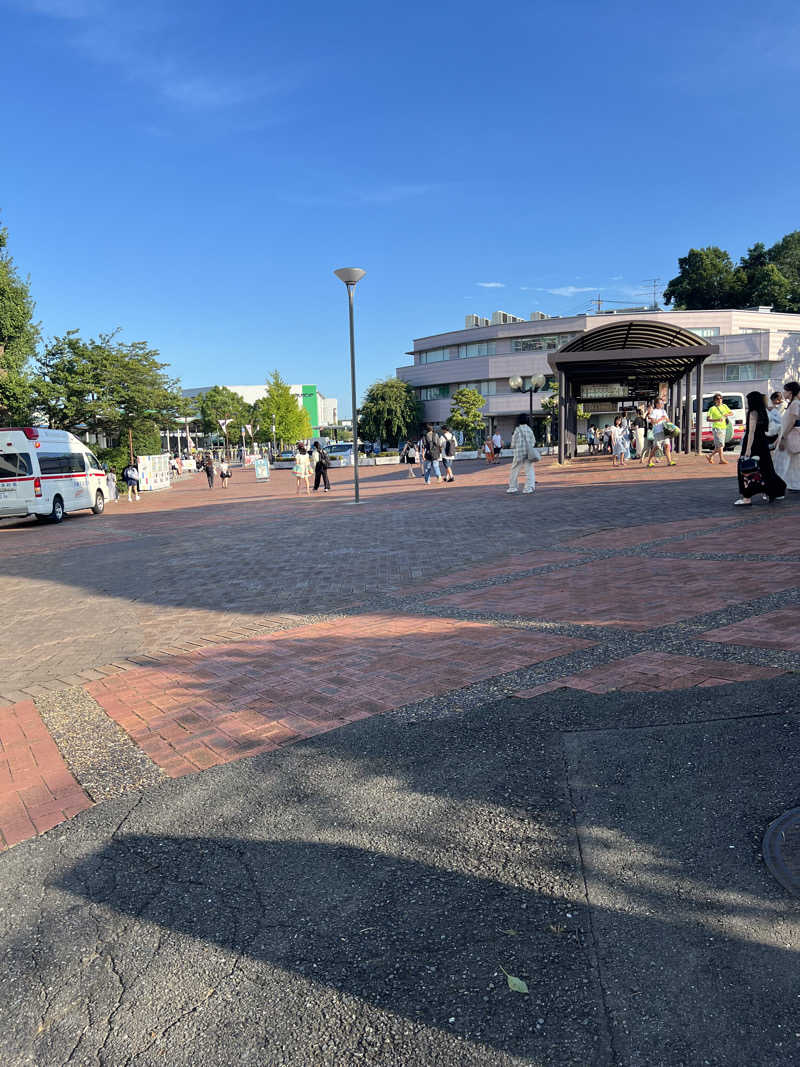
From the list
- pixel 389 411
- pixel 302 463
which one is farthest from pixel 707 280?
pixel 302 463

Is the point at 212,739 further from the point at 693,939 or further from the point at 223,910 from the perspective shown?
the point at 693,939

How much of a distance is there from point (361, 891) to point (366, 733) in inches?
53.1

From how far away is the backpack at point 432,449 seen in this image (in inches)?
888

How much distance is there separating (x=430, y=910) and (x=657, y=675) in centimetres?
247

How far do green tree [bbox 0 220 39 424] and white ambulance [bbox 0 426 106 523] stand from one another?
42.3ft

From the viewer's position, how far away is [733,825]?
2742mm

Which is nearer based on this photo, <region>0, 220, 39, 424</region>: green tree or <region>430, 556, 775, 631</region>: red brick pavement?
<region>430, 556, 775, 631</region>: red brick pavement

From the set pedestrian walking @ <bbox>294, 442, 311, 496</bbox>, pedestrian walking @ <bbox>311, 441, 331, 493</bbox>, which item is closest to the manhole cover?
pedestrian walking @ <bbox>311, 441, 331, 493</bbox>

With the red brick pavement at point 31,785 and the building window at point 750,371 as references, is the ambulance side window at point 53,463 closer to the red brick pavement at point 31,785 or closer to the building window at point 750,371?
the red brick pavement at point 31,785

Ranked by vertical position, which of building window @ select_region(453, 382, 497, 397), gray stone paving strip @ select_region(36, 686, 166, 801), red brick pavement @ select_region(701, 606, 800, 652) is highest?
building window @ select_region(453, 382, 497, 397)

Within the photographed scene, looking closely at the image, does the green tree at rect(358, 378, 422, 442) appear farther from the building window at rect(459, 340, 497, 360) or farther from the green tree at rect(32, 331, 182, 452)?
the green tree at rect(32, 331, 182, 452)

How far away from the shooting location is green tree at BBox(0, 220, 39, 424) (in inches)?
1233

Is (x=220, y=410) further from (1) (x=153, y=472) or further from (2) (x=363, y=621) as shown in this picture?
(2) (x=363, y=621)

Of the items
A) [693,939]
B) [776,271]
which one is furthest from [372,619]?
[776,271]
